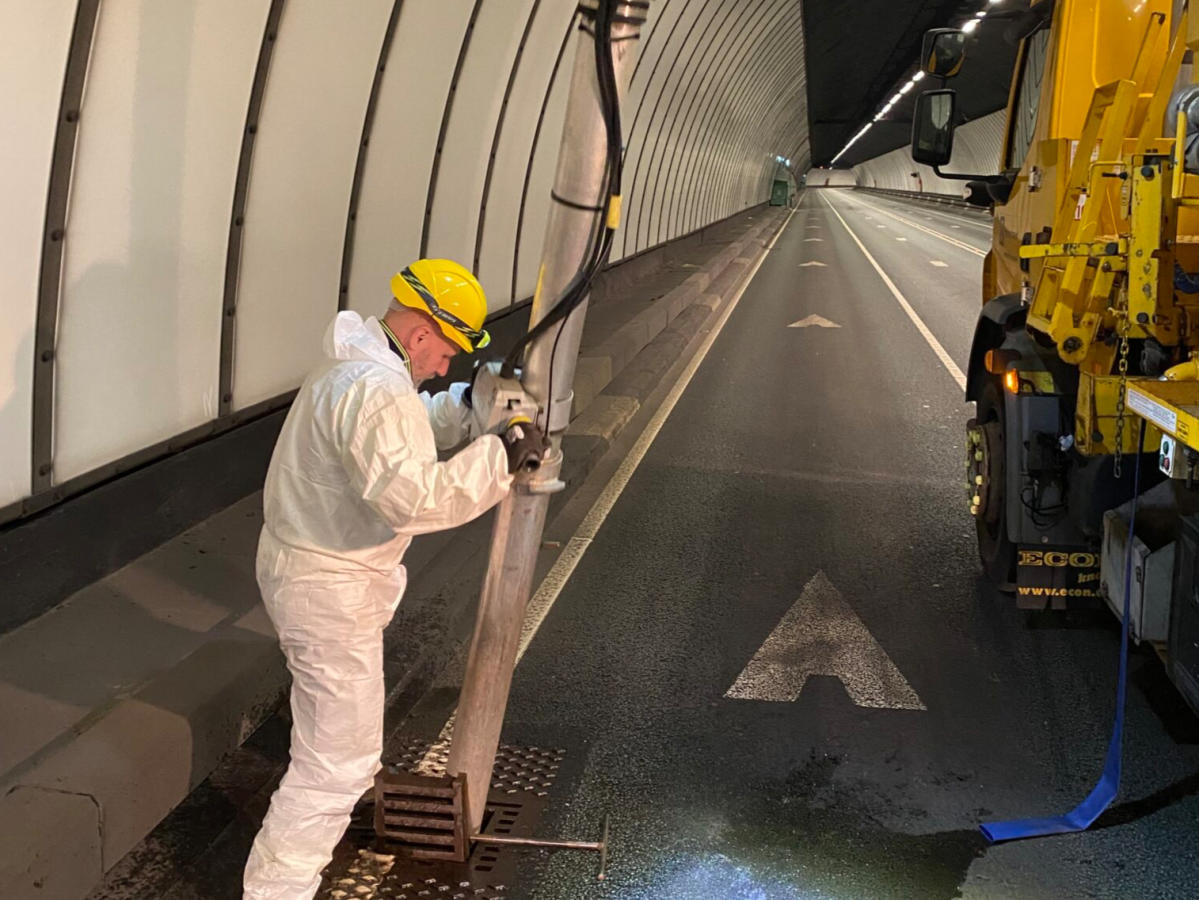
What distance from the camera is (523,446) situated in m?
3.39

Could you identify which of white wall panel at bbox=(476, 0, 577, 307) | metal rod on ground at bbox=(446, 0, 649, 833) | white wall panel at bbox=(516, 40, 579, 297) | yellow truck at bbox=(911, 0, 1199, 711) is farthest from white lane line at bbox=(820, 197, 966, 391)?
metal rod on ground at bbox=(446, 0, 649, 833)

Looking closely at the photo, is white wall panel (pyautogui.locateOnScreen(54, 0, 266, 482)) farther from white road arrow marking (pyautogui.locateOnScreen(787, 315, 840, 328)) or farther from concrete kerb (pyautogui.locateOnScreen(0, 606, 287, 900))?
white road arrow marking (pyautogui.locateOnScreen(787, 315, 840, 328))

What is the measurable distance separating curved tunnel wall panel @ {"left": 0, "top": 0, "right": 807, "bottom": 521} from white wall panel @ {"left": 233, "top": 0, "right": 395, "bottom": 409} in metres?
0.02

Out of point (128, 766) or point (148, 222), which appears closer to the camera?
point (128, 766)

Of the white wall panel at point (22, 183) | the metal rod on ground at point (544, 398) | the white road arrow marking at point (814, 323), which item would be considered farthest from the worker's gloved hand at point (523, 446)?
the white road arrow marking at point (814, 323)

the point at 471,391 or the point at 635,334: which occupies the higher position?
the point at 471,391

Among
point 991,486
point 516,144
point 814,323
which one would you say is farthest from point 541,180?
point 991,486

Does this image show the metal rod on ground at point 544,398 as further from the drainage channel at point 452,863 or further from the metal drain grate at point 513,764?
the metal drain grate at point 513,764

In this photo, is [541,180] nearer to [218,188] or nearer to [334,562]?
[218,188]

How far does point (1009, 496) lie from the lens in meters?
A: 5.56

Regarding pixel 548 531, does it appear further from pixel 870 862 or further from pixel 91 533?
pixel 870 862

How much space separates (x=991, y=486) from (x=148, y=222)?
13.9 ft

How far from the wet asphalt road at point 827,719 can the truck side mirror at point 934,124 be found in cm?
234

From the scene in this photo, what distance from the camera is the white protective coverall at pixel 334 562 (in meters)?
3.25
